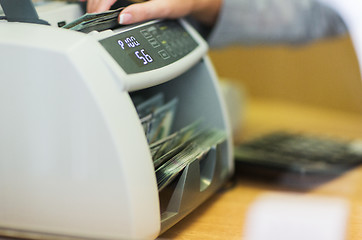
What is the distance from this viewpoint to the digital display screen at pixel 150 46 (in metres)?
0.51

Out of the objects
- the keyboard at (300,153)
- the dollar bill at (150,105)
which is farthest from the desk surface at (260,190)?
the dollar bill at (150,105)

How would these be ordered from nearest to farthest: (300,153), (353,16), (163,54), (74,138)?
(74,138) → (163,54) → (300,153) → (353,16)

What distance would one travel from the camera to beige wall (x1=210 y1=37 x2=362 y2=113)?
129 centimetres

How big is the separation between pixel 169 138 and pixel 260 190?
24cm

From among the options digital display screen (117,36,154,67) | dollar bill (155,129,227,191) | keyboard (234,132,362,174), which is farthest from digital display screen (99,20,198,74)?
keyboard (234,132,362,174)

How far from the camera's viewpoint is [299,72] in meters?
1.53

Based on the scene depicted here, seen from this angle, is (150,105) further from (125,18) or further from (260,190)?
(260,190)

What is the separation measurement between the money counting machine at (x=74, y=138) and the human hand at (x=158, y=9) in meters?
0.05

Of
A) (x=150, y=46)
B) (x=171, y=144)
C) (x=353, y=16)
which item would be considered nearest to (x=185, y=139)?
(x=171, y=144)

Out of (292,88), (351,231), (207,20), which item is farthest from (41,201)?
(292,88)

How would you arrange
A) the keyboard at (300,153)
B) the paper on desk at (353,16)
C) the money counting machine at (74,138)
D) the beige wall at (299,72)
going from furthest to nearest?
the beige wall at (299,72)
the paper on desk at (353,16)
the keyboard at (300,153)
the money counting machine at (74,138)

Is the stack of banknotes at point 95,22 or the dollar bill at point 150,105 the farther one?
the dollar bill at point 150,105

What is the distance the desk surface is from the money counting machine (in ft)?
0.25

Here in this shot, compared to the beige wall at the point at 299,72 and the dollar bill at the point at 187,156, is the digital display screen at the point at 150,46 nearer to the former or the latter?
the dollar bill at the point at 187,156
